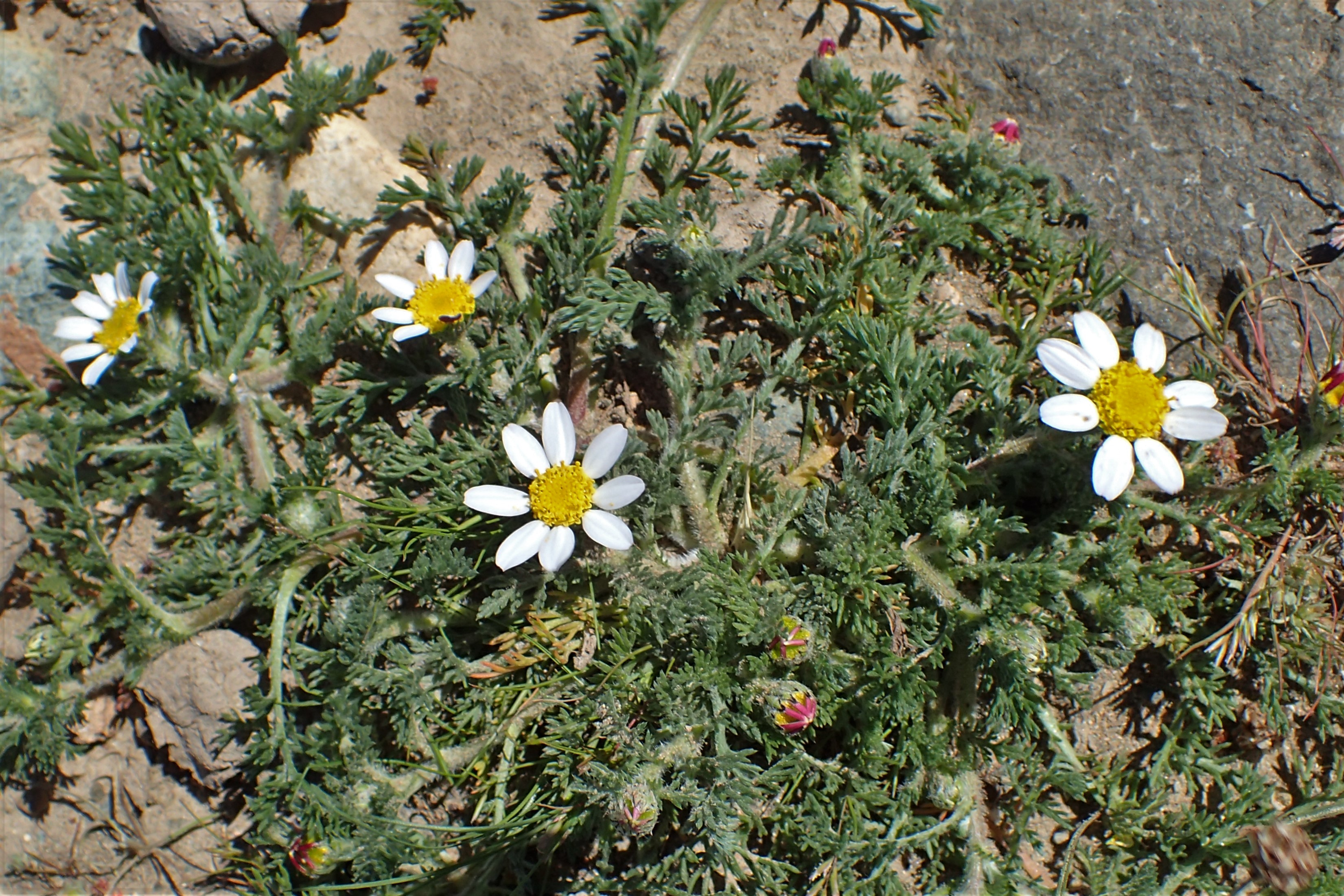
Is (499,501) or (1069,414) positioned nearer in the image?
(1069,414)

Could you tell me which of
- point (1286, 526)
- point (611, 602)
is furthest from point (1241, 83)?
point (611, 602)

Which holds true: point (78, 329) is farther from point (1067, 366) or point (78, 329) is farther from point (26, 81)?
point (1067, 366)

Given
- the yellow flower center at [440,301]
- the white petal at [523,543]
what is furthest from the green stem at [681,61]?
the white petal at [523,543]

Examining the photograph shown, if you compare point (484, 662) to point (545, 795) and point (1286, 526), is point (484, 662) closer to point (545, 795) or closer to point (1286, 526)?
point (545, 795)

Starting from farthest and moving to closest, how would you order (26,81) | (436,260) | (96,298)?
(26,81)
(96,298)
(436,260)

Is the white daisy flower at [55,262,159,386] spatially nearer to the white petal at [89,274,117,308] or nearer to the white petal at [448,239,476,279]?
the white petal at [89,274,117,308]

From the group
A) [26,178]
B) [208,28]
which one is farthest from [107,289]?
[208,28]

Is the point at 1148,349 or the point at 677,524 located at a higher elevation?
the point at 1148,349
